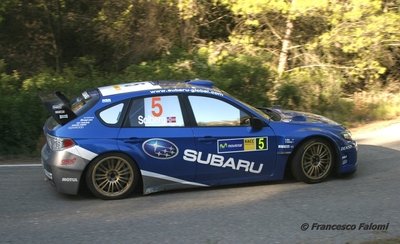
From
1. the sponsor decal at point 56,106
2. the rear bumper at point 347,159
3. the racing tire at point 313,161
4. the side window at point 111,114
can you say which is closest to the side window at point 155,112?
the side window at point 111,114

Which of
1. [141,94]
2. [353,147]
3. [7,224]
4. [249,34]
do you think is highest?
[249,34]

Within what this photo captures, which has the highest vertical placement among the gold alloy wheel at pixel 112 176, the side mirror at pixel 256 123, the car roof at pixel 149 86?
the car roof at pixel 149 86

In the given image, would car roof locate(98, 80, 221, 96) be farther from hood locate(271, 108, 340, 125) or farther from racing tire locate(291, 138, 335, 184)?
racing tire locate(291, 138, 335, 184)

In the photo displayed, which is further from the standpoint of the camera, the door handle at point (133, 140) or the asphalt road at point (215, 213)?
the door handle at point (133, 140)

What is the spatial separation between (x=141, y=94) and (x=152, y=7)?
851cm

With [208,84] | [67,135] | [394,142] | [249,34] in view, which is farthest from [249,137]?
[249,34]

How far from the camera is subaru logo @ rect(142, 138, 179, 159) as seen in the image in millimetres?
6891

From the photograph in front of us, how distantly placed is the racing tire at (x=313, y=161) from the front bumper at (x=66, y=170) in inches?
109

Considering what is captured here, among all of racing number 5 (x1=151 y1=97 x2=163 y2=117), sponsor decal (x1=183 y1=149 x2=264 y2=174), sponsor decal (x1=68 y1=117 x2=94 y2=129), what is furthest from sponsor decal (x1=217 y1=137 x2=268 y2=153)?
sponsor decal (x1=68 y1=117 x2=94 y2=129)

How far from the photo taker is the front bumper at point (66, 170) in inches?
265

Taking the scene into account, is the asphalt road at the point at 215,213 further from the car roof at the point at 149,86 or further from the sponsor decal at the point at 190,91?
the car roof at the point at 149,86

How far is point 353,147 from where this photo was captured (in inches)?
302

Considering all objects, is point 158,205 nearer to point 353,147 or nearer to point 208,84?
point 208,84

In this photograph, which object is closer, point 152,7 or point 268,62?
point 268,62
